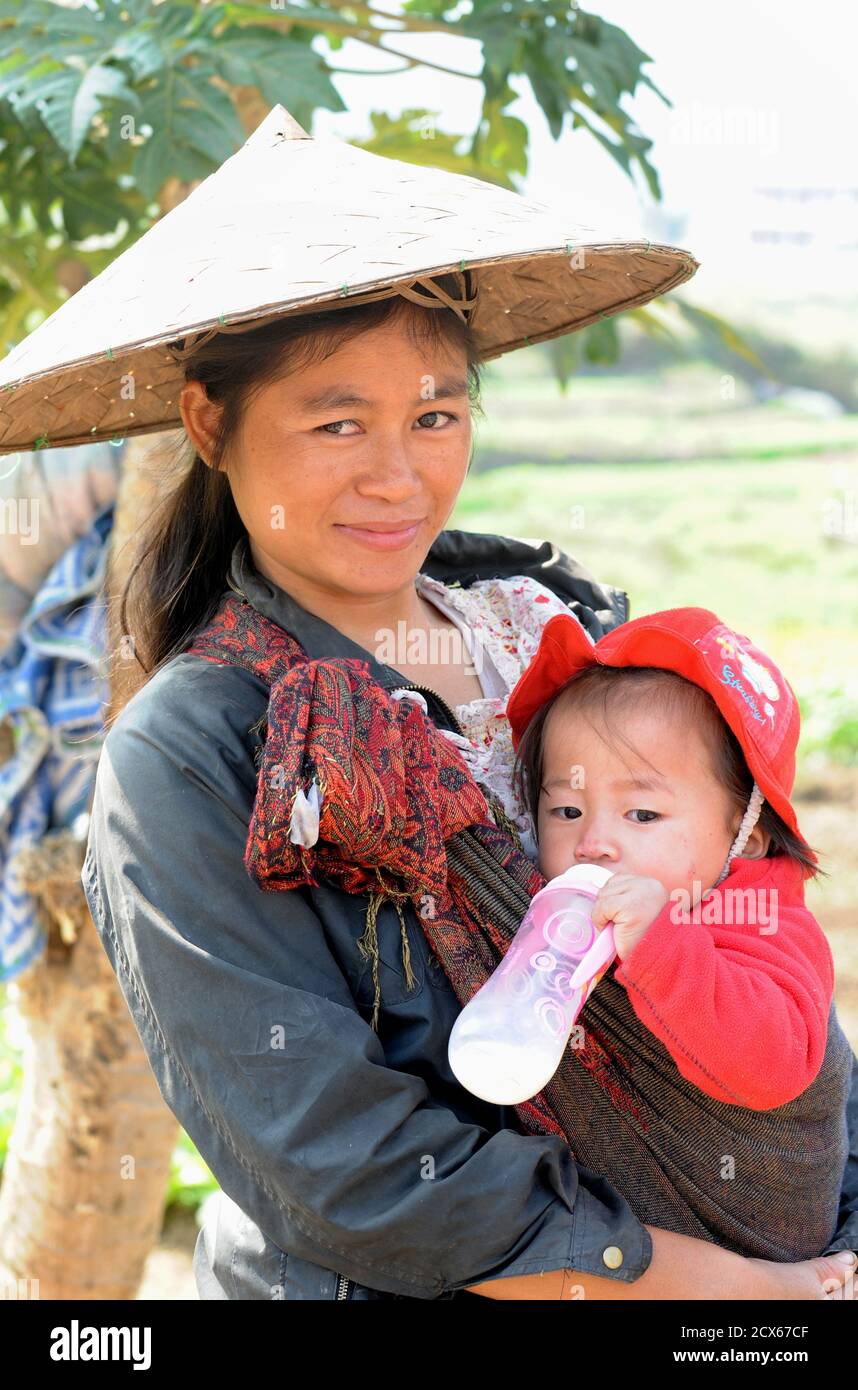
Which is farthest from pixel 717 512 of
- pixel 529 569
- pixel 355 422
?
pixel 355 422

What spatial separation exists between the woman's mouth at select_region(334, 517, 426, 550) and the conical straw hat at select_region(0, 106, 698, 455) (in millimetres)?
281

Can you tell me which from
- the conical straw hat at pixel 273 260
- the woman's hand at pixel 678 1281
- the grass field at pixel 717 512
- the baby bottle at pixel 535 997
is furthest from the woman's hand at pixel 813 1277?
the grass field at pixel 717 512

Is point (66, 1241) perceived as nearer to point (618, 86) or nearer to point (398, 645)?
point (398, 645)

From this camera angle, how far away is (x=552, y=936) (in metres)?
1.78

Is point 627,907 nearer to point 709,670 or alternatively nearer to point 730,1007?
point 730,1007

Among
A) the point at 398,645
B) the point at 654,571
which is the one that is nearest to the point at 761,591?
the point at 654,571

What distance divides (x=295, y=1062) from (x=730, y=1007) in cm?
50

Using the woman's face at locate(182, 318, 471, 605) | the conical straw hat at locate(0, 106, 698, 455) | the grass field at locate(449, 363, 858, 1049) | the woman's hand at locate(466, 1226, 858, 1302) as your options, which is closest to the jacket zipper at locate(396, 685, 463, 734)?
the woman's face at locate(182, 318, 471, 605)

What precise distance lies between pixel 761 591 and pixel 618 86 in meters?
7.19

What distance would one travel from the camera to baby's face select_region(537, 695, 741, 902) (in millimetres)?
1926

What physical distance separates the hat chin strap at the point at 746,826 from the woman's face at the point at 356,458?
1.79ft

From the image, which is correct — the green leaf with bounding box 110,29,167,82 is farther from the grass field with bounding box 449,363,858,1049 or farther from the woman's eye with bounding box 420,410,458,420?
the grass field with bounding box 449,363,858,1049

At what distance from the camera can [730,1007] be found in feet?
5.64

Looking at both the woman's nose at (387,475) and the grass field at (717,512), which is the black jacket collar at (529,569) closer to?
the woman's nose at (387,475)
